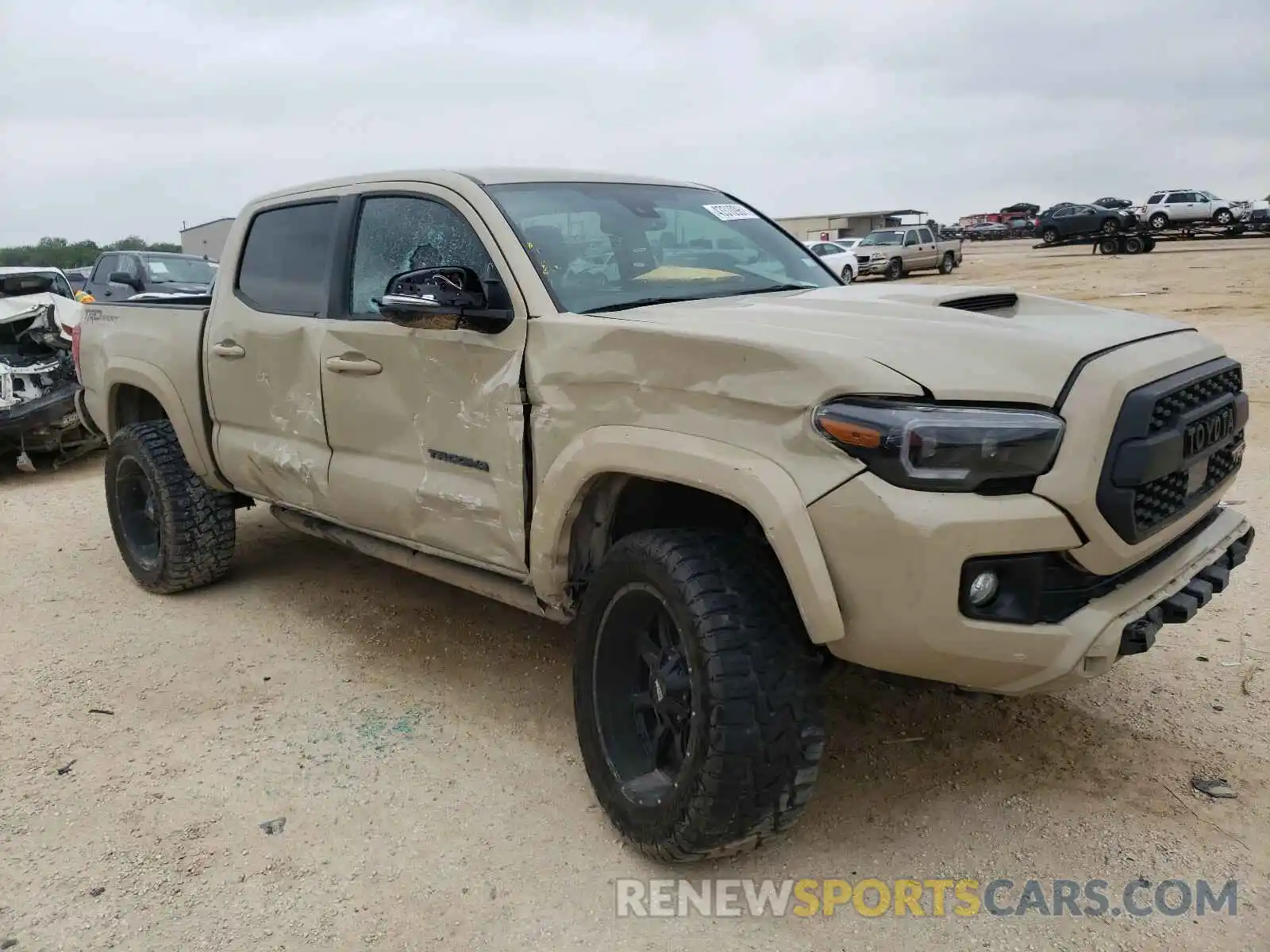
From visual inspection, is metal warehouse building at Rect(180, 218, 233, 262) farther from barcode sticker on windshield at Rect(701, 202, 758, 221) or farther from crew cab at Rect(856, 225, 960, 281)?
barcode sticker on windshield at Rect(701, 202, 758, 221)

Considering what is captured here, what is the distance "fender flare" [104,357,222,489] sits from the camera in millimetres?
4848

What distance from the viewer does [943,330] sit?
8.35 ft

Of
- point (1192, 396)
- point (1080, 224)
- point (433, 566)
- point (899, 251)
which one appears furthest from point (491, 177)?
point (1080, 224)

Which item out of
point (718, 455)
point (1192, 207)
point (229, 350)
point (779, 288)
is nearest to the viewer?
point (718, 455)

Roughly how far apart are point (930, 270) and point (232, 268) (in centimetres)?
3009

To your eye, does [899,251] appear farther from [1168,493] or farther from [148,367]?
[1168,493]

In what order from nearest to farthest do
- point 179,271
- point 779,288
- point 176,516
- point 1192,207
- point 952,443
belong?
point 952,443 < point 779,288 < point 176,516 < point 179,271 < point 1192,207

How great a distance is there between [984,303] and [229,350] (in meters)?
3.25

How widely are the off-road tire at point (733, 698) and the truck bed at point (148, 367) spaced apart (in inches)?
118

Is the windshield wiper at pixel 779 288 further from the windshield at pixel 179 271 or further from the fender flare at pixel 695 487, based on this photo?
the windshield at pixel 179 271

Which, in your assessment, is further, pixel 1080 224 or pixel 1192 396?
pixel 1080 224

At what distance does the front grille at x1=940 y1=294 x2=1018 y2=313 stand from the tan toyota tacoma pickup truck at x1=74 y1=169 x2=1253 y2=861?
0.9 inches

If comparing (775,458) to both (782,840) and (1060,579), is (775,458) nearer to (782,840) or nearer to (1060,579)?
(1060,579)

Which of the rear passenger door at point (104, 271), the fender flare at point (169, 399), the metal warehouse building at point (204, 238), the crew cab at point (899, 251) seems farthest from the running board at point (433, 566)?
the metal warehouse building at point (204, 238)
